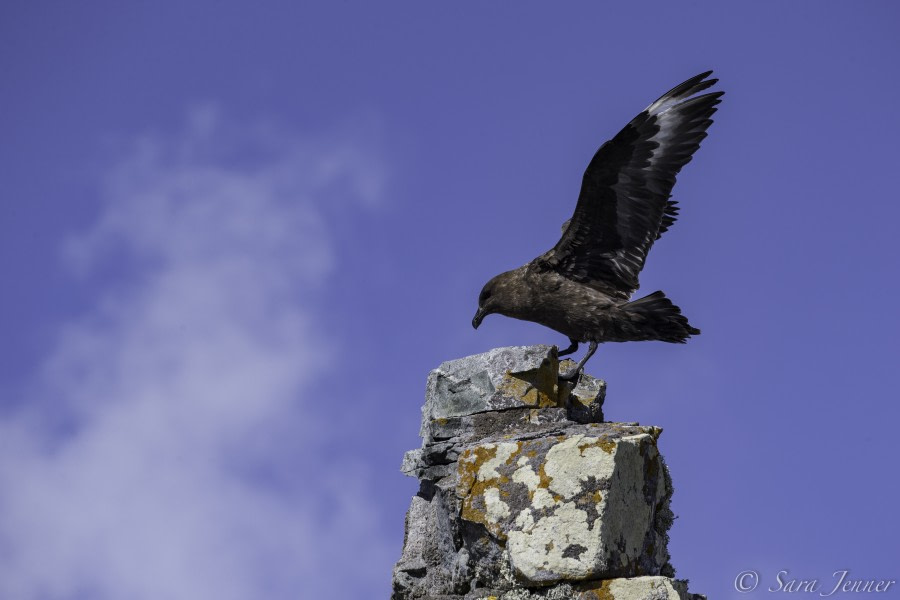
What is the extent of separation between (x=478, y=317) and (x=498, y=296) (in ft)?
1.19

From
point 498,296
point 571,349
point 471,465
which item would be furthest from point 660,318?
point 471,465

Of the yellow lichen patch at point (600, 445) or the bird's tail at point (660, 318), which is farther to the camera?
the bird's tail at point (660, 318)

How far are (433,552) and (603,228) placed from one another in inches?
121

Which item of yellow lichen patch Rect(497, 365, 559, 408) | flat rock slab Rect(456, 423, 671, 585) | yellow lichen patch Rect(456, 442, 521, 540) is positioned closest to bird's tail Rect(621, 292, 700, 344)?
yellow lichen patch Rect(497, 365, 559, 408)

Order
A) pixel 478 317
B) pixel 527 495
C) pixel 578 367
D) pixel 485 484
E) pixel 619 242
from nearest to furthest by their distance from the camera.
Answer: pixel 527 495, pixel 485 484, pixel 578 367, pixel 619 242, pixel 478 317

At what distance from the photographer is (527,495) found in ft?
11.3

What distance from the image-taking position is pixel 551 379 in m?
3.98

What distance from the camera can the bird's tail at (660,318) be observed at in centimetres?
586

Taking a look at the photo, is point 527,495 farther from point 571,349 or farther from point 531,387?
point 571,349

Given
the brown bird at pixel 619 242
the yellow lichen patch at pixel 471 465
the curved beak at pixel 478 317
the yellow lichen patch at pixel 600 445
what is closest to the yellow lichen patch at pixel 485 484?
the yellow lichen patch at pixel 471 465

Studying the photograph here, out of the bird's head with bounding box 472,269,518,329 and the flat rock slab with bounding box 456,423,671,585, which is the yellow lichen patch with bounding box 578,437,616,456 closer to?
the flat rock slab with bounding box 456,423,671,585

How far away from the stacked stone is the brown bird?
6.16ft

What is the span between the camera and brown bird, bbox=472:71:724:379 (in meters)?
6.00

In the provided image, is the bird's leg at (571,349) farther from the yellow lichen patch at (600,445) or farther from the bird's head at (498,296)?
the yellow lichen patch at (600,445)
